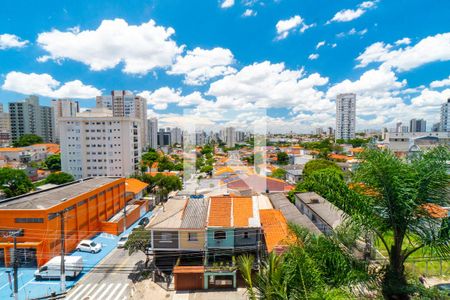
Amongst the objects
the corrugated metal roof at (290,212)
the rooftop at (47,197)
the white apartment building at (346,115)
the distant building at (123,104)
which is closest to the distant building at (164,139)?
the distant building at (123,104)

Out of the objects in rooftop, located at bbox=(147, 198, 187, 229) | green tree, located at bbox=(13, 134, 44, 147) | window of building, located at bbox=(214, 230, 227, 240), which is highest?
green tree, located at bbox=(13, 134, 44, 147)

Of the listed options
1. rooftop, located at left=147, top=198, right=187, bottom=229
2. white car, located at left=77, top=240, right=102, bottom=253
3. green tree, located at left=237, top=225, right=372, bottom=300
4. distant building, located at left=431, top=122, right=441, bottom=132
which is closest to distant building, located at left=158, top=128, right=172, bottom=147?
white car, located at left=77, top=240, right=102, bottom=253

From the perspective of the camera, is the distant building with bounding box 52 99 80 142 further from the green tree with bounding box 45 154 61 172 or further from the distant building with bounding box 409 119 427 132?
the distant building with bounding box 409 119 427 132

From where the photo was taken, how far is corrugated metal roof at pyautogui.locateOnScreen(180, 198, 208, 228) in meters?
10.5

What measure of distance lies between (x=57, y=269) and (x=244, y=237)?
8739mm

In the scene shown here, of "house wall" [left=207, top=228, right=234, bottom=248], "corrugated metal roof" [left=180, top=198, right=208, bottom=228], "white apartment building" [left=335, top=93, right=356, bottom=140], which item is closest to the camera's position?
"house wall" [left=207, top=228, right=234, bottom=248]

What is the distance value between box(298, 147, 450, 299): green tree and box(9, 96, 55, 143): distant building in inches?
3345

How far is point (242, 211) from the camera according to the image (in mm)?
11359

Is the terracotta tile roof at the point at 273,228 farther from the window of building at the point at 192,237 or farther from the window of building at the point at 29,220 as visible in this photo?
the window of building at the point at 29,220

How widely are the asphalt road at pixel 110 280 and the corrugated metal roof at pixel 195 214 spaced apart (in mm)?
3493

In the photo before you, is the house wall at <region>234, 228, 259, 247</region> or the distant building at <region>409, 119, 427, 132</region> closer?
the house wall at <region>234, 228, 259, 247</region>

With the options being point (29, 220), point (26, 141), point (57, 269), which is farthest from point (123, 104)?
point (57, 269)

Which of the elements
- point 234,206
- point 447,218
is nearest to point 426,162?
point 447,218

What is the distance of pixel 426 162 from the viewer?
10.8 ft
